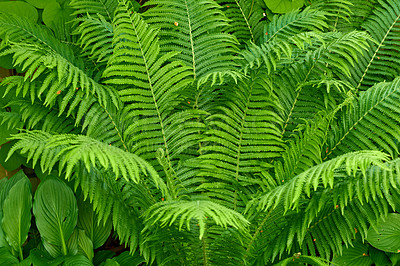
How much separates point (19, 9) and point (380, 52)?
5.88 feet

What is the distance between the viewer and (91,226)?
1.79m

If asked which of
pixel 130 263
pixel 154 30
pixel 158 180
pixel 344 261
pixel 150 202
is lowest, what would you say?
pixel 344 261

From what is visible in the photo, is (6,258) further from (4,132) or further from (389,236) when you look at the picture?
(389,236)

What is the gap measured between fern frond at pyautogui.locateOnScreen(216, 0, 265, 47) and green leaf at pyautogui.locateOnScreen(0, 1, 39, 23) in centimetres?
96

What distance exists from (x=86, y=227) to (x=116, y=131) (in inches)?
19.1

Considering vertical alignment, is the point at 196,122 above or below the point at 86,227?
above

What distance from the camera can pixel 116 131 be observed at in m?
1.66

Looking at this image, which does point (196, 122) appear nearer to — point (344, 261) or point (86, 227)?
point (86, 227)

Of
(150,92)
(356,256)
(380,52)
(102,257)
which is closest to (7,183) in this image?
(102,257)

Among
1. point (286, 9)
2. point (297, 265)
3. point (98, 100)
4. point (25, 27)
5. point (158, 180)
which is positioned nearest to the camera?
point (158, 180)

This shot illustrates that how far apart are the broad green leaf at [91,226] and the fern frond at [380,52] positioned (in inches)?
55.9

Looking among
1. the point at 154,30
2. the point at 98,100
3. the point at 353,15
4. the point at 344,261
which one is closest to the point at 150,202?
the point at 98,100

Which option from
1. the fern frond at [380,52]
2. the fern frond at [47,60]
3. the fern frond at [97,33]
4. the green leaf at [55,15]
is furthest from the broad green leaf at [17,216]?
the fern frond at [380,52]

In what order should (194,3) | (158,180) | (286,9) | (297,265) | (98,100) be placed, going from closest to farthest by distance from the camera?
(158,180), (297,265), (98,100), (194,3), (286,9)
